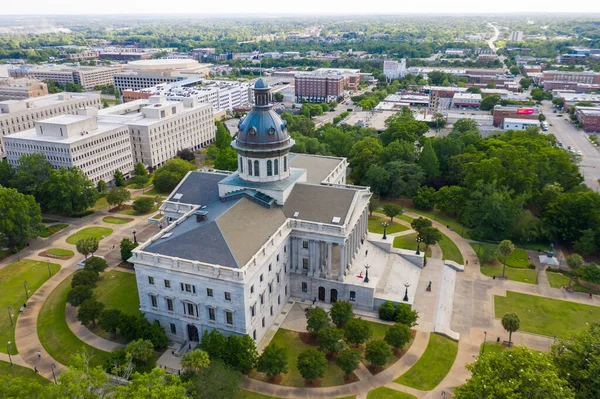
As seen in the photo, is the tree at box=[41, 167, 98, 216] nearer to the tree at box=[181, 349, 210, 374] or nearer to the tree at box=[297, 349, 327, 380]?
the tree at box=[181, 349, 210, 374]

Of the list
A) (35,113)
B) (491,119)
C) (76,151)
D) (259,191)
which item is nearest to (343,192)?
(259,191)

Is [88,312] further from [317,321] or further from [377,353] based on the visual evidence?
[377,353]

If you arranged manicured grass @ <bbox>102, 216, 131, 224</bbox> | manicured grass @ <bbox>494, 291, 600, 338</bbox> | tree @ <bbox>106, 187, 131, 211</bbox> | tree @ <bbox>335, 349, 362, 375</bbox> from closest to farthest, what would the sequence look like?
1. tree @ <bbox>335, 349, 362, 375</bbox>
2. manicured grass @ <bbox>494, 291, 600, 338</bbox>
3. manicured grass @ <bbox>102, 216, 131, 224</bbox>
4. tree @ <bbox>106, 187, 131, 211</bbox>

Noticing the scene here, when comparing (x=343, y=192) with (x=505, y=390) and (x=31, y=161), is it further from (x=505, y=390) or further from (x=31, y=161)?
(x=31, y=161)

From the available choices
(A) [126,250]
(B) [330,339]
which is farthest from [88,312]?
(B) [330,339]

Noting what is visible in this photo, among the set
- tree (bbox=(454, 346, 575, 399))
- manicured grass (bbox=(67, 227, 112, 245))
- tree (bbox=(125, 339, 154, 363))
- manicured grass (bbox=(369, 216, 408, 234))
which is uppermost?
tree (bbox=(454, 346, 575, 399))

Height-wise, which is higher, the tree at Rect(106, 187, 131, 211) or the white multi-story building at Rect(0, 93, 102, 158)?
the white multi-story building at Rect(0, 93, 102, 158)

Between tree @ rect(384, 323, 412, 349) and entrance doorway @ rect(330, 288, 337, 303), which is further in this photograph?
entrance doorway @ rect(330, 288, 337, 303)


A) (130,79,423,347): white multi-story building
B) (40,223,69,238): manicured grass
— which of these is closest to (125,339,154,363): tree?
(130,79,423,347): white multi-story building
